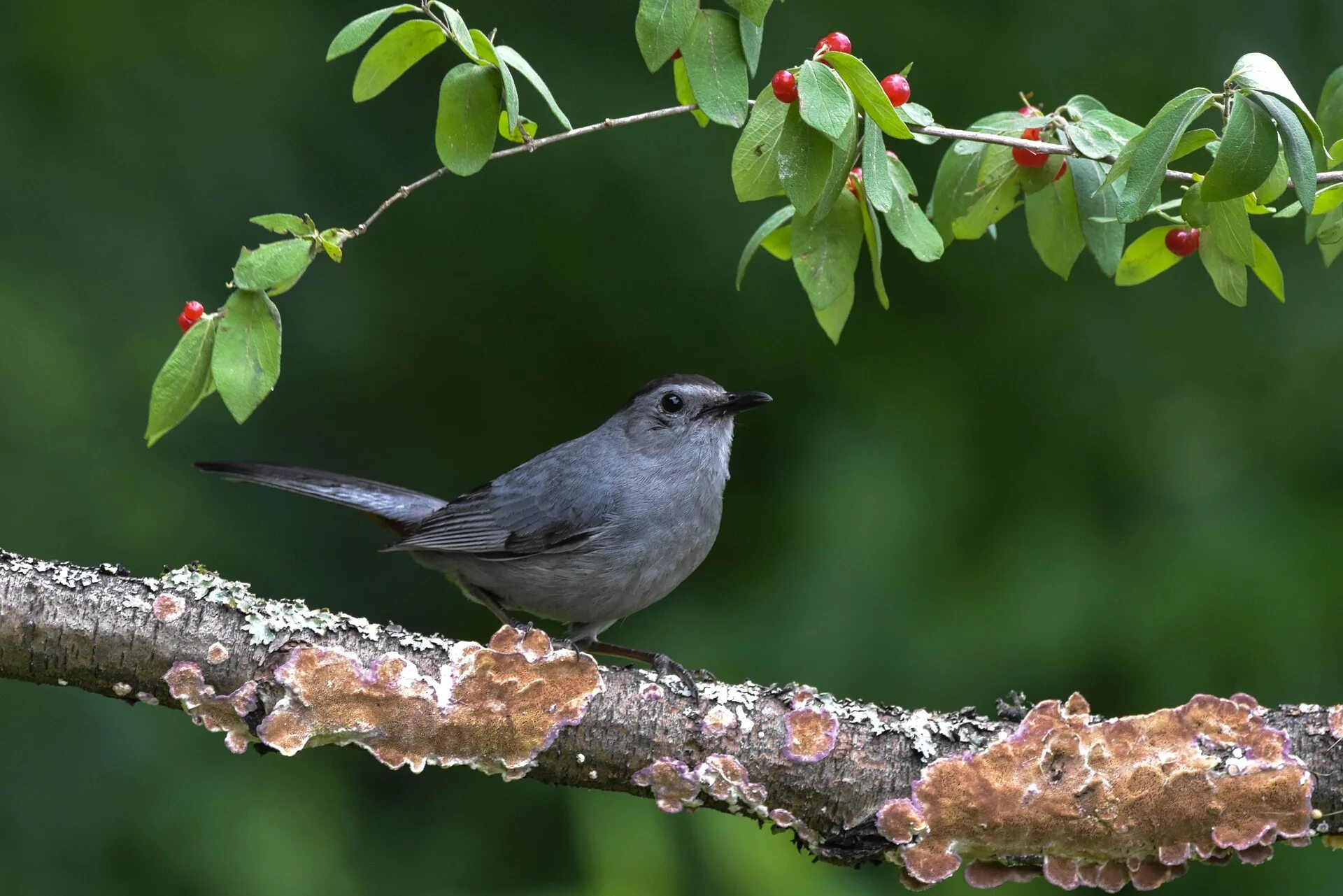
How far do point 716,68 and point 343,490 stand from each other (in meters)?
2.19

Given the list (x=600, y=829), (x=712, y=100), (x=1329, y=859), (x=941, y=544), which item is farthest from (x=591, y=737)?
(x=1329, y=859)

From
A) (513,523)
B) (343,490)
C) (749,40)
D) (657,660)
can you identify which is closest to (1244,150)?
(749,40)

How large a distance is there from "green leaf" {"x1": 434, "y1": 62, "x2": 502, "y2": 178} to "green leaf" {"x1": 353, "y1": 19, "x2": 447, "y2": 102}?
6 centimetres

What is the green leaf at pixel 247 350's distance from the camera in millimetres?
2035

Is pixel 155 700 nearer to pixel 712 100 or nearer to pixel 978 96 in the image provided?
pixel 712 100

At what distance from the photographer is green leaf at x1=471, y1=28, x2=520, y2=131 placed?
2.03 meters

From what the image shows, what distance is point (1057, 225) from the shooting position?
2.55 m

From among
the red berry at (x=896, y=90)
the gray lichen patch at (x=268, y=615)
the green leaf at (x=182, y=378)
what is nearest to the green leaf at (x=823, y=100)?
the red berry at (x=896, y=90)

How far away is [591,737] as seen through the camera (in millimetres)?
2529

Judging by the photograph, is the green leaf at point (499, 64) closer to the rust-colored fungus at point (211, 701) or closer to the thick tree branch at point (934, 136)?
the thick tree branch at point (934, 136)

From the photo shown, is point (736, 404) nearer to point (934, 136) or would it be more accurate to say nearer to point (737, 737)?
point (737, 737)

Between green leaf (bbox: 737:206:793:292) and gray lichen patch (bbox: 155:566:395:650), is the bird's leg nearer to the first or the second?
gray lichen patch (bbox: 155:566:395:650)

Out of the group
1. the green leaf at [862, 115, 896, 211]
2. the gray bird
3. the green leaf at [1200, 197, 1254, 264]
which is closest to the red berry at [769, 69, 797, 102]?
the green leaf at [862, 115, 896, 211]

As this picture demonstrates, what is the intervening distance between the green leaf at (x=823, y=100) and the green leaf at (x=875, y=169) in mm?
74
